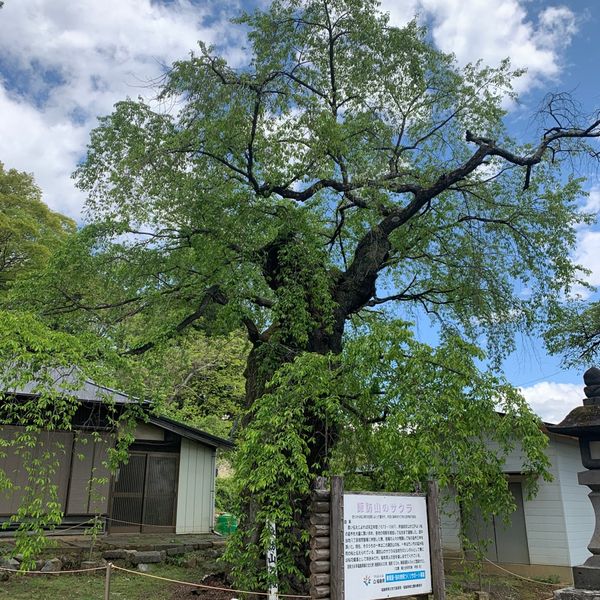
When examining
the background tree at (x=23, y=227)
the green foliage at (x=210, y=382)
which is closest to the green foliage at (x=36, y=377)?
the background tree at (x=23, y=227)

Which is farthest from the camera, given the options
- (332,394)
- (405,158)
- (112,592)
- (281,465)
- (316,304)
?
(405,158)

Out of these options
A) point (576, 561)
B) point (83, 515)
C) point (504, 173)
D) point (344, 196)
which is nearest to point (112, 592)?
point (83, 515)

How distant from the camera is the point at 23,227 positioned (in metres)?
22.0

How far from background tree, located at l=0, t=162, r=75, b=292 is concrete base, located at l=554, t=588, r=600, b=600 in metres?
19.1

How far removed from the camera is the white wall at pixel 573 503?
1286 cm

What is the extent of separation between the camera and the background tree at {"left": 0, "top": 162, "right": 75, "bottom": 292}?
2170 centimetres

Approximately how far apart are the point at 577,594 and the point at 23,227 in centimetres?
2209

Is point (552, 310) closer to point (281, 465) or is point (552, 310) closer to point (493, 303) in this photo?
point (493, 303)

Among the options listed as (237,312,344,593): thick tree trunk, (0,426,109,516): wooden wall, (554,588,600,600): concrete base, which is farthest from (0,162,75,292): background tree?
(554,588,600,600): concrete base

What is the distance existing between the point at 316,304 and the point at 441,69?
5.88 meters

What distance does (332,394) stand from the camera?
24.2 ft

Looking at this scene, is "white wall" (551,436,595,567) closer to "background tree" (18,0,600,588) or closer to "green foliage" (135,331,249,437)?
"background tree" (18,0,600,588)

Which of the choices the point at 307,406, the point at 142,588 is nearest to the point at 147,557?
the point at 142,588

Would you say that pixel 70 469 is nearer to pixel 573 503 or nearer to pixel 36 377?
pixel 36 377
